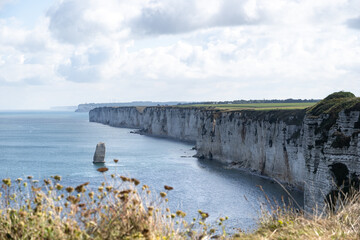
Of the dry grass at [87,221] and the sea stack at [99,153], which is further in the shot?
the sea stack at [99,153]

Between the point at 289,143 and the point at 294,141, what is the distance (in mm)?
1111

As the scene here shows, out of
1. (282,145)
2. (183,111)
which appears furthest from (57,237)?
(183,111)

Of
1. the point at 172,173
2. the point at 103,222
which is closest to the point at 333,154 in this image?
the point at 103,222

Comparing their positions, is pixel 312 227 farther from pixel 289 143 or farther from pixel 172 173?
pixel 172 173

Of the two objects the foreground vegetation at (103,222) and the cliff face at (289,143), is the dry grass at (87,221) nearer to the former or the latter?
the foreground vegetation at (103,222)

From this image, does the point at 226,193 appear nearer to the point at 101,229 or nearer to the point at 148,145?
the point at 101,229

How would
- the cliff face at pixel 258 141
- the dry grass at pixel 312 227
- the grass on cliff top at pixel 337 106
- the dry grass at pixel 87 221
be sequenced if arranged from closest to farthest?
the dry grass at pixel 87 221 < the dry grass at pixel 312 227 < the grass on cliff top at pixel 337 106 < the cliff face at pixel 258 141

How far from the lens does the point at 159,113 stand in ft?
470

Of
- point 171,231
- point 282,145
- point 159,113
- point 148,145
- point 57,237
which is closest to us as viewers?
point 57,237

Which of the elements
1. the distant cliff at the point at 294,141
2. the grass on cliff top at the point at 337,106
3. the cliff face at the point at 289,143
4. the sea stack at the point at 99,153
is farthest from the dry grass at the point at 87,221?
the sea stack at the point at 99,153

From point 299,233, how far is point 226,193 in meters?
41.8

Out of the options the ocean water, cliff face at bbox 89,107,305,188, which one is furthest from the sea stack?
cliff face at bbox 89,107,305,188

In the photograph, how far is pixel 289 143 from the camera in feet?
179

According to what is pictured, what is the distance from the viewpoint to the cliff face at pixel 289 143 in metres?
31.3
